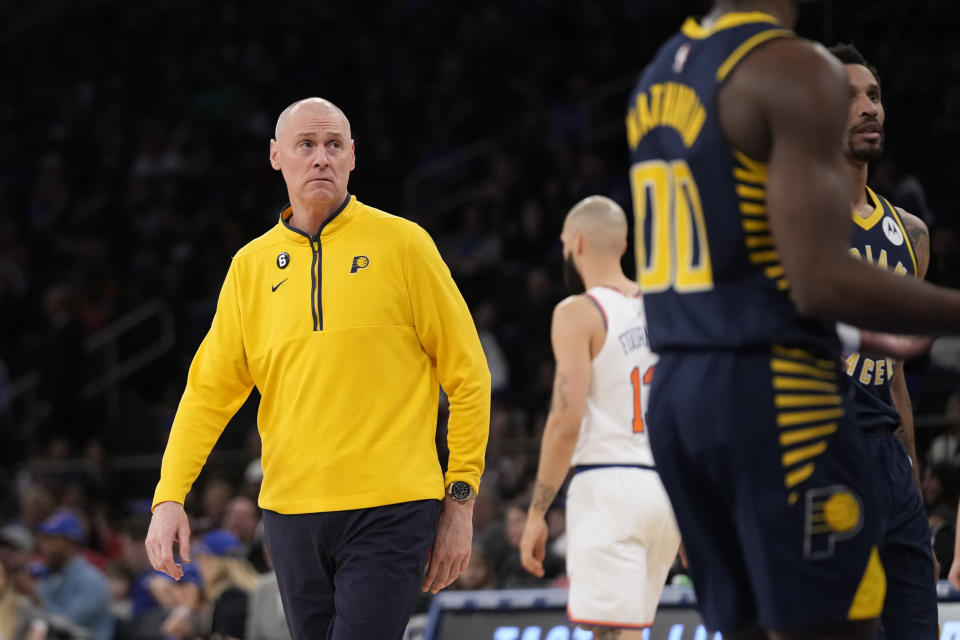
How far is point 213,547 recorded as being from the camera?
26.6 ft

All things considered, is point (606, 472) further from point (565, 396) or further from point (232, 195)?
point (232, 195)

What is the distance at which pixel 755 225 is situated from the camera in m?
2.44

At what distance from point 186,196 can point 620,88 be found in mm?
5448

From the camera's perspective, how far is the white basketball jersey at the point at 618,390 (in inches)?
210

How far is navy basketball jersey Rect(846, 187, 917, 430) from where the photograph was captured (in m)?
3.60

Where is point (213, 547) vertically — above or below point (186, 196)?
below

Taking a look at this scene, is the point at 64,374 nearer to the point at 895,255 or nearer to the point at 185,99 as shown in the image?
the point at 185,99

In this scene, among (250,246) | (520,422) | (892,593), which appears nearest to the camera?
(892,593)

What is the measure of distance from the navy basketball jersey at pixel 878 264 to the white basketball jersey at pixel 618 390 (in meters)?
1.46

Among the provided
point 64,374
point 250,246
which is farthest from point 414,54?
point 250,246

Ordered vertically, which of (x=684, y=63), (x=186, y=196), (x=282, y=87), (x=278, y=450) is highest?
(x=282, y=87)

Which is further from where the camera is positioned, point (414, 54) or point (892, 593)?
point (414, 54)

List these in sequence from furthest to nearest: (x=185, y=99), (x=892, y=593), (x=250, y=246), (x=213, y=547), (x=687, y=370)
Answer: (x=185, y=99) → (x=213, y=547) → (x=250, y=246) → (x=892, y=593) → (x=687, y=370)

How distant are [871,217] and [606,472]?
5.74ft
